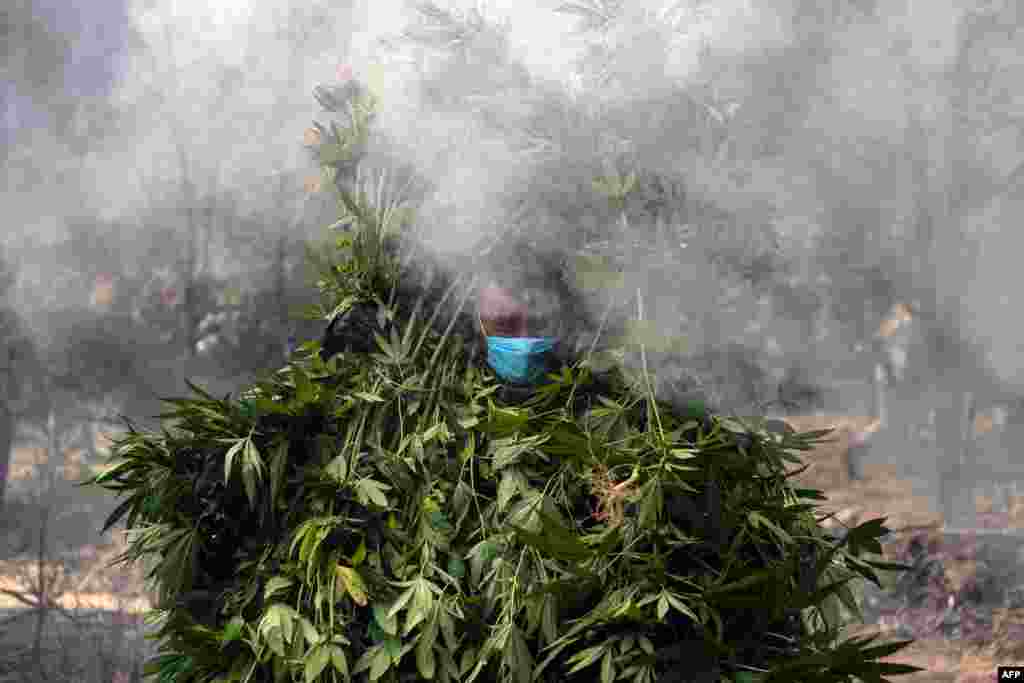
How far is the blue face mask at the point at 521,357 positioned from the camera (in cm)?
344

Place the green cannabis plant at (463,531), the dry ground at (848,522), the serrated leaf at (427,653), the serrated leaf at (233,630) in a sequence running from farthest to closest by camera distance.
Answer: the dry ground at (848,522)
the serrated leaf at (233,630)
the serrated leaf at (427,653)
the green cannabis plant at (463,531)

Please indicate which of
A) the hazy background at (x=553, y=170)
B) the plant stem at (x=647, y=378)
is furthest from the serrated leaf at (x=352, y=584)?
the hazy background at (x=553, y=170)

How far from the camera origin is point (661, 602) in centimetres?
289

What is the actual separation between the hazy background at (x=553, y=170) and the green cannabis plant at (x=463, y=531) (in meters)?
0.29

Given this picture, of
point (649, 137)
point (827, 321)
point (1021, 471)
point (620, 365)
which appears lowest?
point (1021, 471)

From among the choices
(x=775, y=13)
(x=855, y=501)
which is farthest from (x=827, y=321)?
(x=775, y=13)

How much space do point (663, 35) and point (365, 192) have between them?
1.11 m

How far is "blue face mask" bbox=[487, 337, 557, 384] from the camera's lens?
11.3ft

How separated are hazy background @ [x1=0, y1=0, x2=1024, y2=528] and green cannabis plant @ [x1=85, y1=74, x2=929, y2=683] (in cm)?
29

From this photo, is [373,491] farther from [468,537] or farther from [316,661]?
[316,661]

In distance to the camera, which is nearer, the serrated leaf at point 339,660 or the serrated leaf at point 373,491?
the serrated leaf at point 339,660

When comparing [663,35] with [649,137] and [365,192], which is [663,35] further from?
[365,192]

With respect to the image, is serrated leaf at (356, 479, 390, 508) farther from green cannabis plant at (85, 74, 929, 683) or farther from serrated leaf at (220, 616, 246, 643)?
serrated leaf at (220, 616, 246, 643)

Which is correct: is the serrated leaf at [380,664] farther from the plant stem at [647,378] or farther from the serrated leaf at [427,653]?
the plant stem at [647,378]
